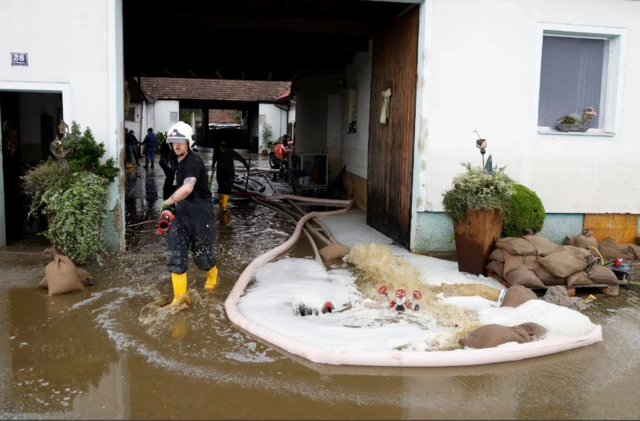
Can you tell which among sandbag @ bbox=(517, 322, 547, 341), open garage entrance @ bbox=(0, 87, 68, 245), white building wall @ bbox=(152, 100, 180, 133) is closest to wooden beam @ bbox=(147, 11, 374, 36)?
open garage entrance @ bbox=(0, 87, 68, 245)

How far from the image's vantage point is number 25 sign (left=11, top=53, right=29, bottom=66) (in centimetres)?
733

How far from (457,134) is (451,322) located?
3812mm

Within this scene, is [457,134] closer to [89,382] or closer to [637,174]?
[637,174]

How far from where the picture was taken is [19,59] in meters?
7.35

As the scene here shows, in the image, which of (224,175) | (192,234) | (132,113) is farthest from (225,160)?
(132,113)

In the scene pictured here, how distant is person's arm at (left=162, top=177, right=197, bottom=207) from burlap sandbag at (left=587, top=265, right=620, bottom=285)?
4.66m

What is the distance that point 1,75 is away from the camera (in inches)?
290

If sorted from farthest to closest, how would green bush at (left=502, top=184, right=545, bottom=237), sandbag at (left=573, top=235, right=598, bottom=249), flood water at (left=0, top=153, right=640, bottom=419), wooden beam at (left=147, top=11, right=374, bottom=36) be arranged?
wooden beam at (left=147, top=11, right=374, bottom=36) < sandbag at (left=573, top=235, right=598, bottom=249) < green bush at (left=502, top=184, right=545, bottom=237) < flood water at (left=0, top=153, right=640, bottom=419)

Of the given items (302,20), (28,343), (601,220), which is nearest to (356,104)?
(302,20)

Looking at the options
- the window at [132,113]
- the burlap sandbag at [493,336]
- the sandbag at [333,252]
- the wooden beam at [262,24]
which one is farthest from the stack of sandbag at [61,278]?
the window at [132,113]

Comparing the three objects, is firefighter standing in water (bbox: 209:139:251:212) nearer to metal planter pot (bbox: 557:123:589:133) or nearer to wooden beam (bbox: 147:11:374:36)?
wooden beam (bbox: 147:11:374:36)

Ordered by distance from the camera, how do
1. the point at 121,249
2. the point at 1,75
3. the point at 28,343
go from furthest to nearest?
1. the point at 121,249
2. the point at 1,75
3. the point at 28,343

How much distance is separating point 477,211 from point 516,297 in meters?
1.43

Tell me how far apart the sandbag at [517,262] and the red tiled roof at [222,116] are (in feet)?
176
